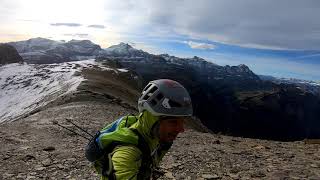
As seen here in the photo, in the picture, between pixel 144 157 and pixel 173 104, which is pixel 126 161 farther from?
pixel 173 104

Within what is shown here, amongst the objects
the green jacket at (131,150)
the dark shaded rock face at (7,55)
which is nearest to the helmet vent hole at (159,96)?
the green jacket at (131,150)

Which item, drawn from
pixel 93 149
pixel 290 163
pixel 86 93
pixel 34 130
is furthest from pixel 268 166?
pixel 86 93

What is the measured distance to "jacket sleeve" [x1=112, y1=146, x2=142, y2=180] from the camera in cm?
409

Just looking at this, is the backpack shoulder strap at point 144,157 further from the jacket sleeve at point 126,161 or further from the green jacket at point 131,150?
the jacket sleeve at point 126,161

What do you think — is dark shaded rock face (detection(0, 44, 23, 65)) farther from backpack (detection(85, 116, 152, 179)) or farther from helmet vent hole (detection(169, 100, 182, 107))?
helmet vent hole (detection(169, 100, 182, 107))

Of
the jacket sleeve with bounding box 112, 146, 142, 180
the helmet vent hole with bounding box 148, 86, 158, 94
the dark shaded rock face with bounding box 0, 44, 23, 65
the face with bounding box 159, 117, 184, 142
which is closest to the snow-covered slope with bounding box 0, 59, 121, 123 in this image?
the dark shaded rock face with bounding box 0, 44, 23, 65

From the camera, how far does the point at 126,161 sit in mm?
4242

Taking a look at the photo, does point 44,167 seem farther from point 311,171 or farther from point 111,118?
point 111,118

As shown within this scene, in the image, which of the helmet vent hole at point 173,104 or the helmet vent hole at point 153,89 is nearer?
the helmet vent hole at point 173,104

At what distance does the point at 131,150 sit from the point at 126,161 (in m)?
0.26

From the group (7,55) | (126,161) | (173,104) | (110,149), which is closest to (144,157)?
(110,149)

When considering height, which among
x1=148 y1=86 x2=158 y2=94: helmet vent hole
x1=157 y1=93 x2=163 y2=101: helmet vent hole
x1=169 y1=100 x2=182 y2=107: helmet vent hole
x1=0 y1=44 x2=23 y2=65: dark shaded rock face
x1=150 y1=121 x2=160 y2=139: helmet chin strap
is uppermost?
x1=148 y1=86 x2=158 y2=94: helmet vent hole

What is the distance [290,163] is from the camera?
14.2 m

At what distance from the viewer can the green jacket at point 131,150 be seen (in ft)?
13.6
